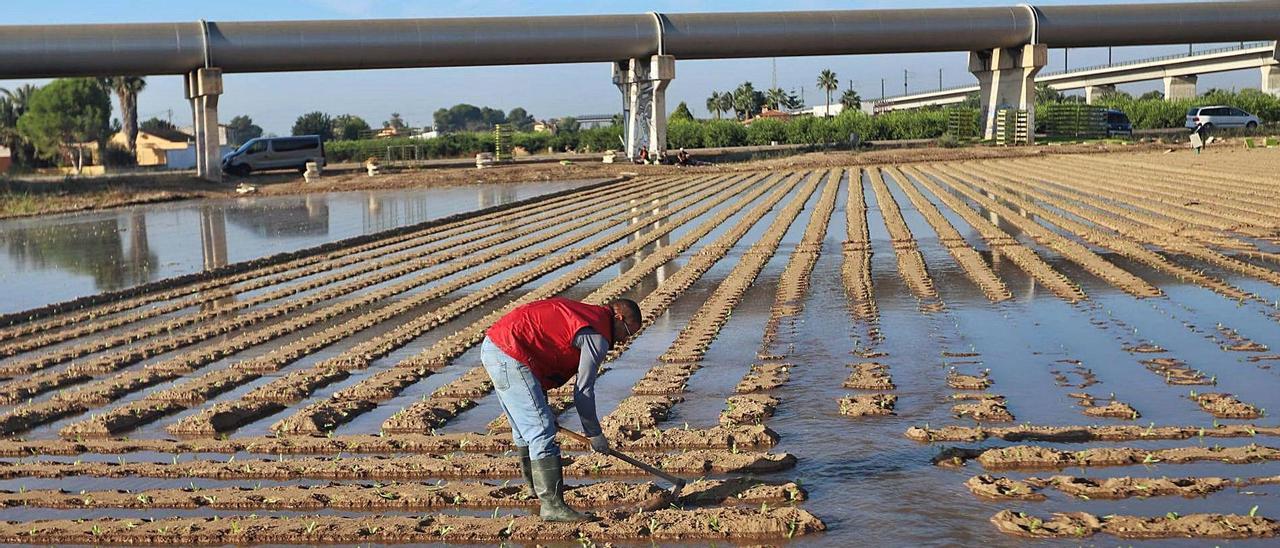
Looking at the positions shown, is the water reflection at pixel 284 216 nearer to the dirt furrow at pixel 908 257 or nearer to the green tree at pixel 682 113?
the dirt furrow at pixel 908 257

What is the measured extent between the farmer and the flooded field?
268mm

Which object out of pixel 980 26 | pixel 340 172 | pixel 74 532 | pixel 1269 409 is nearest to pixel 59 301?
pixel 74 532

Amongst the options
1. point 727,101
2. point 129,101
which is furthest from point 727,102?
point 129,101

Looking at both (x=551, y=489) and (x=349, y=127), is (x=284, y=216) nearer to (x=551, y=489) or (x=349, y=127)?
(x=551, y=489)

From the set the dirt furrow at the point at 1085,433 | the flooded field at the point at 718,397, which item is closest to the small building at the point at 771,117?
the flooded field at the point at 718,397

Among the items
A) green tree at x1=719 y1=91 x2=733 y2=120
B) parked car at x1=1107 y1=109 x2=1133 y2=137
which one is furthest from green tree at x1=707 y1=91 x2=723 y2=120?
parked car at x1=1107 y1=109 x2=1133 y2=137

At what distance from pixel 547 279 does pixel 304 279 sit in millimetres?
3040

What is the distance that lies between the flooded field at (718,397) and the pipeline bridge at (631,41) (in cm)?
2248

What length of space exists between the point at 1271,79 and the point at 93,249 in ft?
196

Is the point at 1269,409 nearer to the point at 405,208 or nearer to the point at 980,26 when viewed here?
the point at 405,208

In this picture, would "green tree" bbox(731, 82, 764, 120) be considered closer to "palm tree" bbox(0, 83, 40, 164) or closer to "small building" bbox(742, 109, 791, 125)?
"small building" bbox(742, 109, 791, 125)

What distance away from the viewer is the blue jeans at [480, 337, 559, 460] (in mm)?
5613

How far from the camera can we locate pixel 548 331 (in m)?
5.59

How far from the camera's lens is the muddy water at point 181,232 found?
55.7 ft
